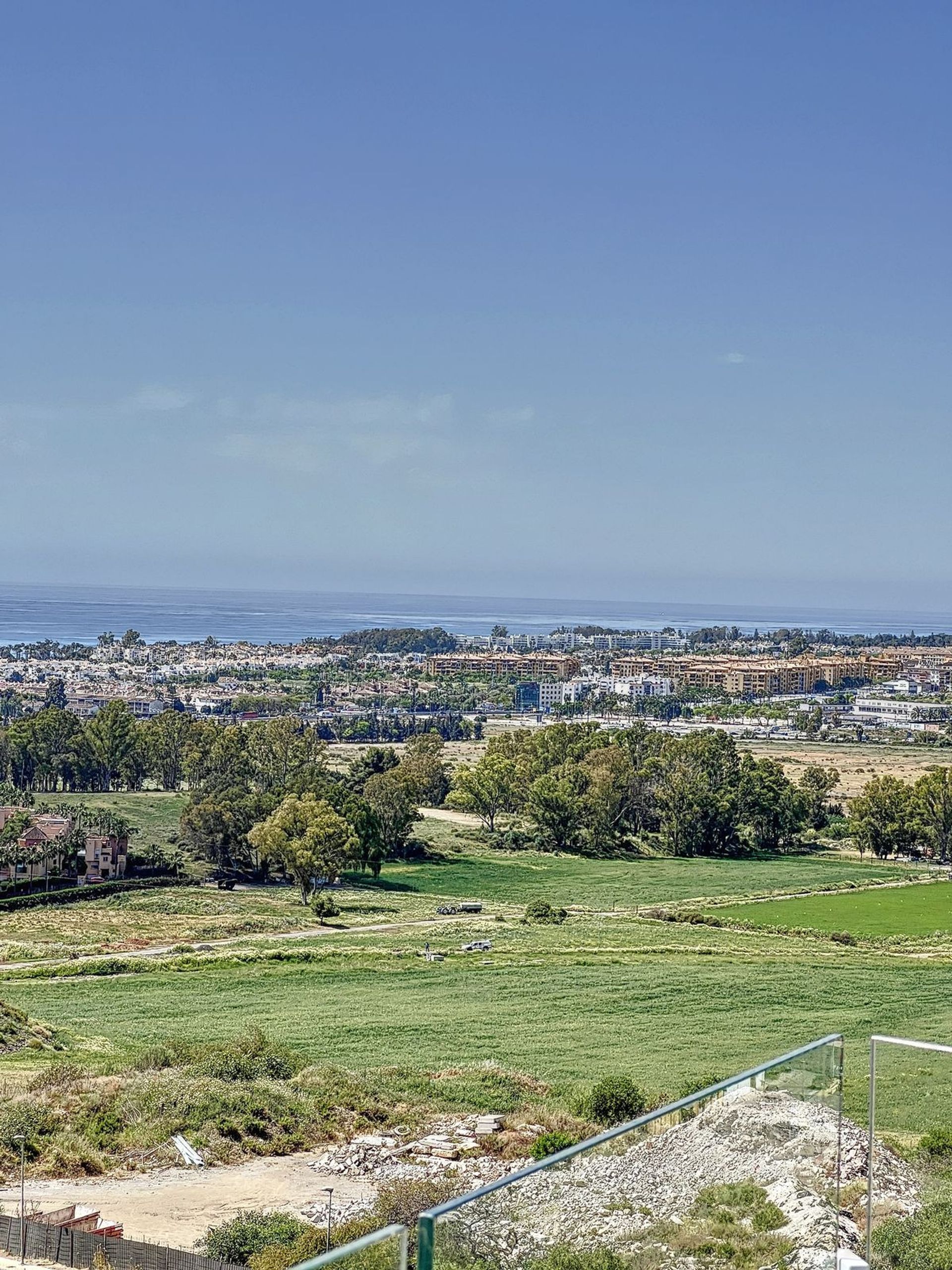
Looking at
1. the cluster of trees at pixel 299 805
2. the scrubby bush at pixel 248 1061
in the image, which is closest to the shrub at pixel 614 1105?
the scrubby bush at pixel 248 1061

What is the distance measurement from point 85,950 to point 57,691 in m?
108

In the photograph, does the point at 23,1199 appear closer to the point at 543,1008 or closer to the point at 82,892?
the point at 543,1008

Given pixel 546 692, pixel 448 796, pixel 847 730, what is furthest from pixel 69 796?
pixel 546 692

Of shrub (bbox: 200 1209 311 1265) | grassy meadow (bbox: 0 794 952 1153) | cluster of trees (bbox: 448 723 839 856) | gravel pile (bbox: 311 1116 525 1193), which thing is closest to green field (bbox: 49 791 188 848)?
grassy meadow (bbox: 0 794 952 1153)

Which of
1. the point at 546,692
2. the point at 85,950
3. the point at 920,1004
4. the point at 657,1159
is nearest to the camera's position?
the point at 657,1159

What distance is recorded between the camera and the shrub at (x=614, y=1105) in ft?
52.0

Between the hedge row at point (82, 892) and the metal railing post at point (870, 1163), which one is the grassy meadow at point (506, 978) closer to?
the metal railing post at point (870, 1163)

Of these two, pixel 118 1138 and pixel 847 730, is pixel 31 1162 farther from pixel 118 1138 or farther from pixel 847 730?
pixel 847 730

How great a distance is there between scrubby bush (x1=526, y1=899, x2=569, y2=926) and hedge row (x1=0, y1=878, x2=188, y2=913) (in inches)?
606

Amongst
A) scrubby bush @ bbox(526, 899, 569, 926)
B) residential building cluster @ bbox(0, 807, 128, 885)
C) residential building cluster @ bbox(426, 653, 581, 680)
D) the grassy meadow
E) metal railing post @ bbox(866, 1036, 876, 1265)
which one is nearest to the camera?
metal railing post @ bbox(866, 1036, 876, 1265)

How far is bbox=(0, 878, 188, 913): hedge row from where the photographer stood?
150 ft

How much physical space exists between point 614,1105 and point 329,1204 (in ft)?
15.8

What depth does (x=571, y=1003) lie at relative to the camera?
1046 inches

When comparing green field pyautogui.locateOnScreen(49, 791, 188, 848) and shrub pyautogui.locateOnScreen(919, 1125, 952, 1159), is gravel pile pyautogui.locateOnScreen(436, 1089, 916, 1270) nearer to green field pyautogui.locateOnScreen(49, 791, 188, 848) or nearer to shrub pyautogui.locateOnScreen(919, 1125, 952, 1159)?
shrub pyautogui.locateOnScreen(919, 1125, 952, 1159)
